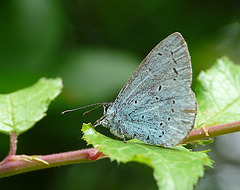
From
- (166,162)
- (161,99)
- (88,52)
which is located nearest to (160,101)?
(161,99)

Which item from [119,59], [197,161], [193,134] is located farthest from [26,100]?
[119,59]

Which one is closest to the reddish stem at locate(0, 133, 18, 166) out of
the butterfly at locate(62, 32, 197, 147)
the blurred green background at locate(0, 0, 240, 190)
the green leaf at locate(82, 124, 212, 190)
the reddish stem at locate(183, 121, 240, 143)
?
the green leaf at locate(82, 124, 212, 190)

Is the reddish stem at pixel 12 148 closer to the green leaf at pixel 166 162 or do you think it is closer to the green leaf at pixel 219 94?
the green leaf at pixel 166 162

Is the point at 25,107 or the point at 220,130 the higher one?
the point at 25,107

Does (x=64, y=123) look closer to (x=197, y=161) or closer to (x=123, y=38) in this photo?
(x=123, y=38)

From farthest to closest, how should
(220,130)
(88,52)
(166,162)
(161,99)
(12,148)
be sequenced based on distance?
(88,52) < (161,99) < (12,148) < (220,130) < (166,162)

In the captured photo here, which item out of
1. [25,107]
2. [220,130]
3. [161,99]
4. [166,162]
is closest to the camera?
[166,162]

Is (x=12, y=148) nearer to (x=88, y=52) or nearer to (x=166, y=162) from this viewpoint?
(x=166, y=162)
